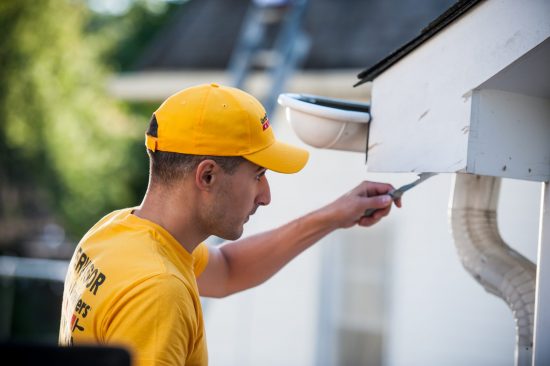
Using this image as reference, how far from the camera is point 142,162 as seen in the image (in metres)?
18.2

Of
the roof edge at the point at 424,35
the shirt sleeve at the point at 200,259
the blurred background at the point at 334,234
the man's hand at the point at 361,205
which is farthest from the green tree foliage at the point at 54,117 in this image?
the roof edge at the point at 424,35

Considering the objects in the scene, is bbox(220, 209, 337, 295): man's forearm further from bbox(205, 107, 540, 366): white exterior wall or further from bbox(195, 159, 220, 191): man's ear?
bbox(205, 107, 540, 366): white exterior wall

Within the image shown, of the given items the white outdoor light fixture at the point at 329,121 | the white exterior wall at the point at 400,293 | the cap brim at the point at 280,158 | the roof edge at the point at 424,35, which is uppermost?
the roof edge at the point at 424,35

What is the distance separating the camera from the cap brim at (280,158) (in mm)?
2191

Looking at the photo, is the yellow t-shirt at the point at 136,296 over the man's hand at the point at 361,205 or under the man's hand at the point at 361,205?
under

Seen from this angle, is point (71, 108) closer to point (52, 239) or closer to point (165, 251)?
point (52, 239)

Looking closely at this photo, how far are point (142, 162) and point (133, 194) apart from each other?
33.2 inches

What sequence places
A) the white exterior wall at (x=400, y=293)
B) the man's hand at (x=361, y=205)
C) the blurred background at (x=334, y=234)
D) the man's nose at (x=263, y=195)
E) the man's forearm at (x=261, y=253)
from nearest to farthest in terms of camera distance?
the man's nose at (x=263, y=195), the man's hand at (x=361, y=205), the man's forearm at (x=261, y=253), the white exterior wall at (x=400, y=293), the blurred background at (x=334, y=234)

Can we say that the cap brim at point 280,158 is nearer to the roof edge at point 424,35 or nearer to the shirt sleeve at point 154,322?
the roof edge at point 424,35

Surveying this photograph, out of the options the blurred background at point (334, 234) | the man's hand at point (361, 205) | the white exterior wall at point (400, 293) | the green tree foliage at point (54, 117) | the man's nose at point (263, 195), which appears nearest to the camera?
the man's nose at point (263, 195)

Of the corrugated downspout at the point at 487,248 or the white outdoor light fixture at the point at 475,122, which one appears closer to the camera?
the white outdoor light fixture at the point at 475,122

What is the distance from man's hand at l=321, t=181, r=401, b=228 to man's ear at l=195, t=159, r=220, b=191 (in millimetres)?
687

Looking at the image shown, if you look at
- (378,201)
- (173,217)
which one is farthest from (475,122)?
(173,217)

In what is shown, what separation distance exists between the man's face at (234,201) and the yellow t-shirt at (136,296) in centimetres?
14
